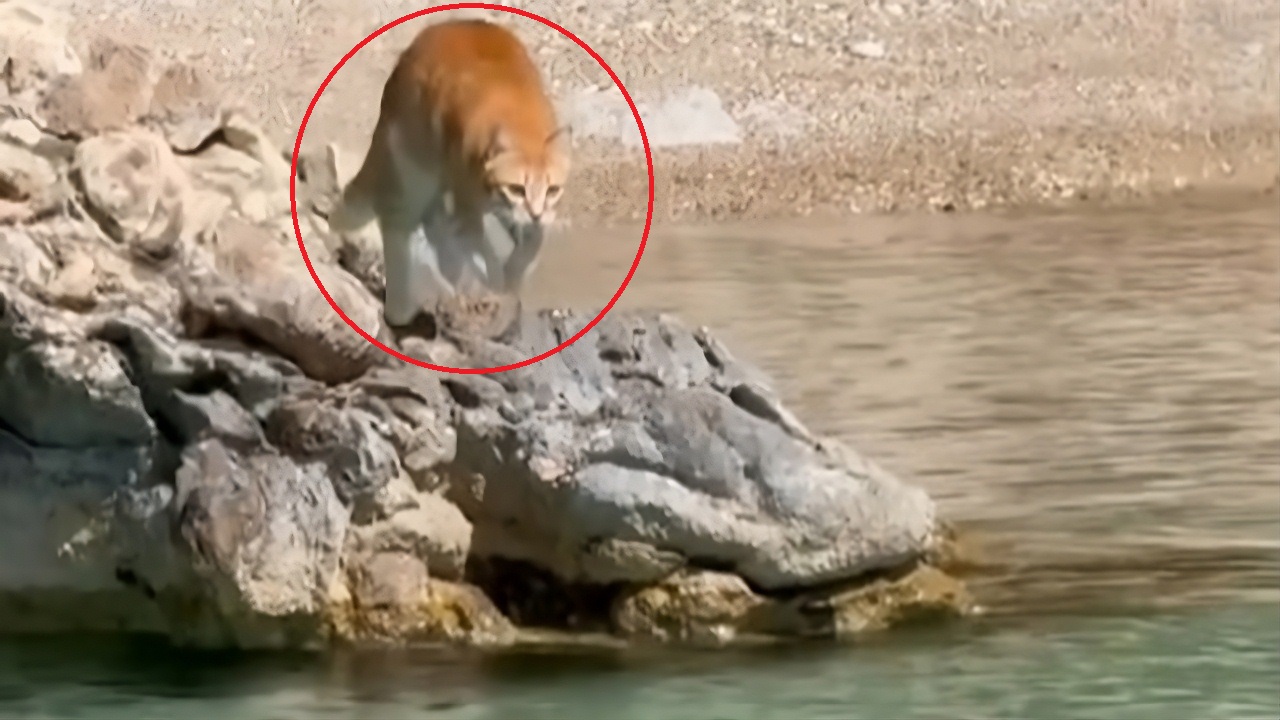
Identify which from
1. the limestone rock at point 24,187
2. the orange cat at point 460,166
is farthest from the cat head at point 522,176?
the limestone rock at point 24,187

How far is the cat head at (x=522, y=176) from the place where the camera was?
2.77 meters

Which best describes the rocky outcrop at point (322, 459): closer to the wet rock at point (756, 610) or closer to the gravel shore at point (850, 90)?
the wet rock at point (756, 610)

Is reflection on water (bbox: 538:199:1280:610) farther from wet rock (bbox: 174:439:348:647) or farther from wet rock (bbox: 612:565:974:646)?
wet rock (bbox: 174:439:348:647)

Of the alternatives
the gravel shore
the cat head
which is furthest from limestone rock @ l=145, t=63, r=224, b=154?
the gravel shore

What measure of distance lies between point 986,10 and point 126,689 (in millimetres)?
5849

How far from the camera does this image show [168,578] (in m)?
2.75

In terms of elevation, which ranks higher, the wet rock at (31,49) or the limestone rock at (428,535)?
the wet rock at (31,49)

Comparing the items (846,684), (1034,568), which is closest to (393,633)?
(846,684)

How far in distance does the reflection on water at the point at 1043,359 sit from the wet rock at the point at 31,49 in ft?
2.54

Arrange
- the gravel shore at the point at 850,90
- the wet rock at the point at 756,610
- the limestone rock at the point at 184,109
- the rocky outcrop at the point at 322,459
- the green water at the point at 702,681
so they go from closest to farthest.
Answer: the green water at the point at 702,681
the rocky outcrop at the point at 322,459
the wet rock at the point at 756,610
the limestone rock at the point at 184,109
the gravel shore at the point at 850,90

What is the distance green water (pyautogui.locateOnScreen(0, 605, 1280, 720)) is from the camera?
2.60 meters

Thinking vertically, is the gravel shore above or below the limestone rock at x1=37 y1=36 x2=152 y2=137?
above

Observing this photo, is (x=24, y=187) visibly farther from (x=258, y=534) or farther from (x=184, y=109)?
(x=258, y=534)

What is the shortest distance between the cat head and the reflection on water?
492mm
